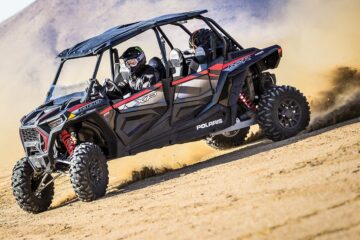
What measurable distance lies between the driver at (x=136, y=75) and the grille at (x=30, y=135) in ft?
3.71

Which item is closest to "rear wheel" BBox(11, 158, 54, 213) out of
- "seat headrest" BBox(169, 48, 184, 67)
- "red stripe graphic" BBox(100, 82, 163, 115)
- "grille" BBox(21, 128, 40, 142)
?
"grille" BBox(21, 128, 40, 142)

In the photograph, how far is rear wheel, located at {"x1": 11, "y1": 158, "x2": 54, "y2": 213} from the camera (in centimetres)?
991

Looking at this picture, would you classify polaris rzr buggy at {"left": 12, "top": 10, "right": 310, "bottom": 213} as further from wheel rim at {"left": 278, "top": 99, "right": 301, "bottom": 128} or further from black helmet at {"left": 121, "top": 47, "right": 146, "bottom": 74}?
black helmet at {"left": 121, "top": 47, "right": 146, "bottom": 74}

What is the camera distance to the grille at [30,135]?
955cm

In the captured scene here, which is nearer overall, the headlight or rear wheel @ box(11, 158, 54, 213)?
the headlight

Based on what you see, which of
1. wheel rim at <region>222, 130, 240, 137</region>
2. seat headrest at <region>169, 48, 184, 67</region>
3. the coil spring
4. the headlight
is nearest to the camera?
the headlight

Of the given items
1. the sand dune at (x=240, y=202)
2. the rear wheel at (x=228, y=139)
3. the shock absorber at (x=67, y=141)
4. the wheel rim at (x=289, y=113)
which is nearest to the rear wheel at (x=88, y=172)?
the sand dune at (x=240, y=202)

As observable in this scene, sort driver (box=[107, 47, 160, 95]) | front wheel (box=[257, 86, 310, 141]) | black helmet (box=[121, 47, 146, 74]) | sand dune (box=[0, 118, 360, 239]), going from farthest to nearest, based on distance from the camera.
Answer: front wheel (box=[257, 86, 310, 141]) → black helmet (box=[121, 47, 146, 74]) → driver (box=[107, 47, 160, 95]) → sand dune (box=[0, 118, 360, 239])

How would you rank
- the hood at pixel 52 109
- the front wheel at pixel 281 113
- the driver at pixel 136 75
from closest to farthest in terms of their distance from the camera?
1. the hood at pixel 52 109
2. the driver at pixel 136 75
3. the front wheel at pixel 281 113

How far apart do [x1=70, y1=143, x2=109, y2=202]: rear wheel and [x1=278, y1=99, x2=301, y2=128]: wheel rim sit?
2751 millimetres

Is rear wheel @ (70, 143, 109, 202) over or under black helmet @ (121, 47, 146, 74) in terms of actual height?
under

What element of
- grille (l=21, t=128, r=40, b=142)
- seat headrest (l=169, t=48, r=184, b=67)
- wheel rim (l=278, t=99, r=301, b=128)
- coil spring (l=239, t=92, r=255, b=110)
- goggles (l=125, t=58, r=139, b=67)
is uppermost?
goggles (l=125, t=58, r=139, b=67)

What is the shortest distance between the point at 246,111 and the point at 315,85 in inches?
206

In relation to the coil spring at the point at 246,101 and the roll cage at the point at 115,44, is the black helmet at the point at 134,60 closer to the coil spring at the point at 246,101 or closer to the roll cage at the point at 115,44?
the roll cage at the point at 115,44
